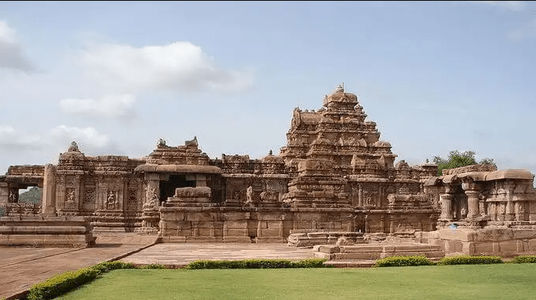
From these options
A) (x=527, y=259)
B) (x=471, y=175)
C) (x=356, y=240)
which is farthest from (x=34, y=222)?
(x=471, y=175)

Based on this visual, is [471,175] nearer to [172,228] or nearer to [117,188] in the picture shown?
[172,228]

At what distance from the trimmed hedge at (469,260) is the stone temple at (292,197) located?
1199 millimetres

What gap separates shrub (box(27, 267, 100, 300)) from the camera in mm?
9072

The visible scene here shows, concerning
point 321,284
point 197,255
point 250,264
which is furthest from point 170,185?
point 321,284

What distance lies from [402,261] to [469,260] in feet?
6.17

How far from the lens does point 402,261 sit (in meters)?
14.9

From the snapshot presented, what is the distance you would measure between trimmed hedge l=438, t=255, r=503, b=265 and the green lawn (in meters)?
0.80

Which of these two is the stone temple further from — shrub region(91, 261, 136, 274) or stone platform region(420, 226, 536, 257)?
shrub region(91, 261, 136, 274)

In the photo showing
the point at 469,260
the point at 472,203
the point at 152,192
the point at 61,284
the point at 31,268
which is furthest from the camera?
the point at 152,192

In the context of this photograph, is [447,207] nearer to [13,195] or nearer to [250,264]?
[250,264]

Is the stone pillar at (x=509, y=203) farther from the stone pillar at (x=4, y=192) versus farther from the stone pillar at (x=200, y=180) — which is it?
the stone pillar at (x=4, y=192)

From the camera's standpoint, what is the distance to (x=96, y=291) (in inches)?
391

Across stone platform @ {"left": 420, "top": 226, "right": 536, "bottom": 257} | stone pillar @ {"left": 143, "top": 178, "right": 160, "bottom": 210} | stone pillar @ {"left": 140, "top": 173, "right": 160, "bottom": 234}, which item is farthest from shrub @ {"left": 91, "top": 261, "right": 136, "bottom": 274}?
stone pillar @ {"left": 143, "top": 178, "right": 160, "bottom": 210}

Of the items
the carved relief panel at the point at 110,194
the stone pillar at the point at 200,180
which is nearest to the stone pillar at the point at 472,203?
the stone pillar at the point at 200,180
